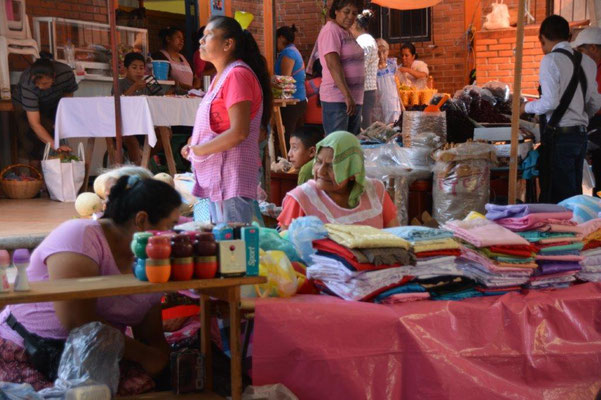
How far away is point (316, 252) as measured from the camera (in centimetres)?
322

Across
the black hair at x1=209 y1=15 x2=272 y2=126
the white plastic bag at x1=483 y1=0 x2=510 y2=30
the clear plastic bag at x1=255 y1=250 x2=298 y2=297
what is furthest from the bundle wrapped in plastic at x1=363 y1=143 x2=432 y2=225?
the white plastic bag at x1=483 y1=0 x2=510 y2=30

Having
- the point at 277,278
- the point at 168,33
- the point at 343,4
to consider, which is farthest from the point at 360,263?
the point at 168,33

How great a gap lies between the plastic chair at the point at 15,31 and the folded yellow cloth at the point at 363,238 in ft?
22.1

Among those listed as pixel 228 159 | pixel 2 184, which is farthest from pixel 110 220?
pixel 2 184

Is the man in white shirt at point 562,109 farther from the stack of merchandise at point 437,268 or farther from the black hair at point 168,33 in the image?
the black hair at point 168,33

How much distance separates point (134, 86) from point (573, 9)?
23.6ft

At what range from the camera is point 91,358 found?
2555mm

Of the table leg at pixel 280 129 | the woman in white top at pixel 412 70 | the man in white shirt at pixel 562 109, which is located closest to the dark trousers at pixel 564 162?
the man in white shirt at pixel 562 109

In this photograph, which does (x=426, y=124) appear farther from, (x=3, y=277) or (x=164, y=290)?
(x=3, y=277)

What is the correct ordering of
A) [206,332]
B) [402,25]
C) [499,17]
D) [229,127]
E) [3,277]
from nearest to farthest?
[3,277]
[206,332]
[229,127]
[499,17]
[402,25]

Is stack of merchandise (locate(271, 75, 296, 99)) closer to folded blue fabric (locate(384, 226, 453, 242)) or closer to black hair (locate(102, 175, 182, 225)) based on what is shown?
folded blue fabric (locate(384, 226, 453, 242))

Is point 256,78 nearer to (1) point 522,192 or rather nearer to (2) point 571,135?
(2) point 571,135

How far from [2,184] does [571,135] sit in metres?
5.43

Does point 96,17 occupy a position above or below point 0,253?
above
